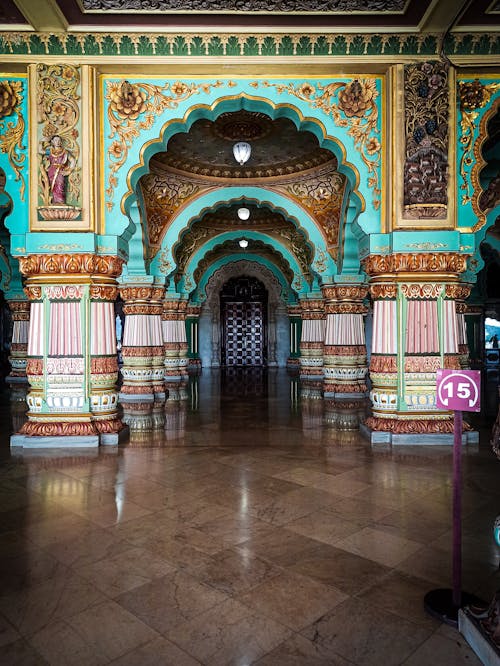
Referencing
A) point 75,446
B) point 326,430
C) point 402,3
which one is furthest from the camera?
point 326,430

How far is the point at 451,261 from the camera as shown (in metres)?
6.56

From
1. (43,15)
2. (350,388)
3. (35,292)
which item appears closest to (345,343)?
(350,388)

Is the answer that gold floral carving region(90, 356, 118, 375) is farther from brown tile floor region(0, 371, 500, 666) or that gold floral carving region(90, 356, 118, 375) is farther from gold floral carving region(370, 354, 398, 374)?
gold floral carving region(370, 354, 398, 374)

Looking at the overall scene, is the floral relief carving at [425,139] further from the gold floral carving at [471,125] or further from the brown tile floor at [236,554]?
the brown tile floor at [236,554]

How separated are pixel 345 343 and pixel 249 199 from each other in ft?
13.4

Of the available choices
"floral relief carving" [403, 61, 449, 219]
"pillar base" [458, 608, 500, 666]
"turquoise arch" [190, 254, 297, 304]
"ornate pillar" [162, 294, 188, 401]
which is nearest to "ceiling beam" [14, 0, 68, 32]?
"floral relief carving" [403, 61, 449, 219]

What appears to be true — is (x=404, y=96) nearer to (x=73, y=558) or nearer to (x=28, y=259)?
(x=28, y=259)

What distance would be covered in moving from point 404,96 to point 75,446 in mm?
6241

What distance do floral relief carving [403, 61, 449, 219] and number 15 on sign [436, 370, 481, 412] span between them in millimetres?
4327

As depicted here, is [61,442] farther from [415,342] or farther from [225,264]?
[225,264]

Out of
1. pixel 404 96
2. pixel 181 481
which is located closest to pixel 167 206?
pixel 404 96

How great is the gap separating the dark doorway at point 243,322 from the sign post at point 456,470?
20.7 metres

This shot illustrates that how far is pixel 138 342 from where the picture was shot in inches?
450

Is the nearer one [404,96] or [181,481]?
[181,481]
